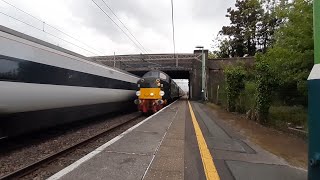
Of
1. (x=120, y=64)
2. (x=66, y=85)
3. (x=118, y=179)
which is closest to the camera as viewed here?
(x=118, y=179)

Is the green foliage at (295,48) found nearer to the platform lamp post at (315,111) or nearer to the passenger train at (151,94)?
the passenger train at (151,94)

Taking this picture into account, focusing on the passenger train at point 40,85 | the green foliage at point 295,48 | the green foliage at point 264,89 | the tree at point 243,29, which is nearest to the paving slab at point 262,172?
the passenger train at point 40,85

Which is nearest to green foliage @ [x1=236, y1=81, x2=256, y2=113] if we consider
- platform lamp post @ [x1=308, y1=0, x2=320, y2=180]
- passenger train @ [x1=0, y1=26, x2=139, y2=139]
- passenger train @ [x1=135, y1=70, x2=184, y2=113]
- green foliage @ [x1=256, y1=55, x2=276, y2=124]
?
green foliage @ [x1=256, y1=55, x2=276, y2=124]

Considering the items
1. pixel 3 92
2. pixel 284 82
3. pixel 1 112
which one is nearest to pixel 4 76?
pixel 3 92

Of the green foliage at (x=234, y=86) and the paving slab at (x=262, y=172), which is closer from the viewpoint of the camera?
the paving slab at (x=262, y=172)

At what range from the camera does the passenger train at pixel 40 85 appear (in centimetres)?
843

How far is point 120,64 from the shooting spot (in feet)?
162

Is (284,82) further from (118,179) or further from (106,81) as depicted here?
(118,179)

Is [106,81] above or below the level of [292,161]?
above

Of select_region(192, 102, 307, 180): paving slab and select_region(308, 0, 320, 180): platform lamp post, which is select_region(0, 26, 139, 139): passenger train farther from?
select_region(308, 0, 320, 180): platform lamp post

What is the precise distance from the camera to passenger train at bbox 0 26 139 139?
843 centimetres

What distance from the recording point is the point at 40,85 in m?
9.91

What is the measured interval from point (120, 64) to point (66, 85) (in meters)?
37.8

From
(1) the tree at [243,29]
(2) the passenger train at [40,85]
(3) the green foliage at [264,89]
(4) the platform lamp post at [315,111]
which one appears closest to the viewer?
(4) the platform lamp post at [315,111]
